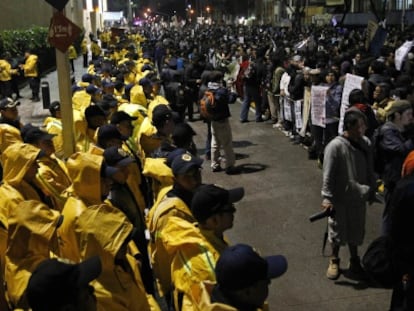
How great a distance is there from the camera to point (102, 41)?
47.4 m

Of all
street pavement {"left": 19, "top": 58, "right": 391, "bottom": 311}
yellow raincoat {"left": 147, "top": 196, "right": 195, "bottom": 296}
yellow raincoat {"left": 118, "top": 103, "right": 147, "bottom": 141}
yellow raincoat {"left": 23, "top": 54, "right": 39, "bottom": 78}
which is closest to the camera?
yellow raincoat {"left": 147, "top": 196, "right": 195, "bottom": 296}

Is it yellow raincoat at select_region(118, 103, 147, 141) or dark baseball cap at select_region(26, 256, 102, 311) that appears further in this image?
yellow raincoat at select_region(118, 103, 147, 141)

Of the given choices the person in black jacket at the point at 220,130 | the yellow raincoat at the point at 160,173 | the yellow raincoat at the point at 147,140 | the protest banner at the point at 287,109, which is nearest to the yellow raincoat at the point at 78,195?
the yellow raincoat at the point at 160,173

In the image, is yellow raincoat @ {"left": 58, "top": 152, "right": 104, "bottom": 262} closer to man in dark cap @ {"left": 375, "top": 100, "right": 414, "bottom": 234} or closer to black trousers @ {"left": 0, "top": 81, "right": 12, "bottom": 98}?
man in dark cap @ {"left": 375, "top": 100, "right": 414, "bottom": 234}

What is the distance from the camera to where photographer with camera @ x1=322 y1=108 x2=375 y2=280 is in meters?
6.47

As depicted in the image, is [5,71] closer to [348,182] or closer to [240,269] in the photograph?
[348,182]

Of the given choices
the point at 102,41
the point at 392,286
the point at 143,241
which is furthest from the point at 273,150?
the point at 102,41

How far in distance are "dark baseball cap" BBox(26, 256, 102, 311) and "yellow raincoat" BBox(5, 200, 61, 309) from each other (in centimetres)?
100

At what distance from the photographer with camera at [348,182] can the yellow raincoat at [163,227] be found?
7.78 ft

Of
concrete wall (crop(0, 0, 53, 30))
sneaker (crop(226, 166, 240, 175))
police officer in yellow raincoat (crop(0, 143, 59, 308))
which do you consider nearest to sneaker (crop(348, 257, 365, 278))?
police officer in yellow raincoat (crop(0, 143, 59, 308))

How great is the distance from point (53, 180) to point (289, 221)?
13.3 feet

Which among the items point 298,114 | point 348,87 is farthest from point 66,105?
point 298,114

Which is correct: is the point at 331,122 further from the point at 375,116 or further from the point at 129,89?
the point at 129,89

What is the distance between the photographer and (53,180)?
606 centimetres
